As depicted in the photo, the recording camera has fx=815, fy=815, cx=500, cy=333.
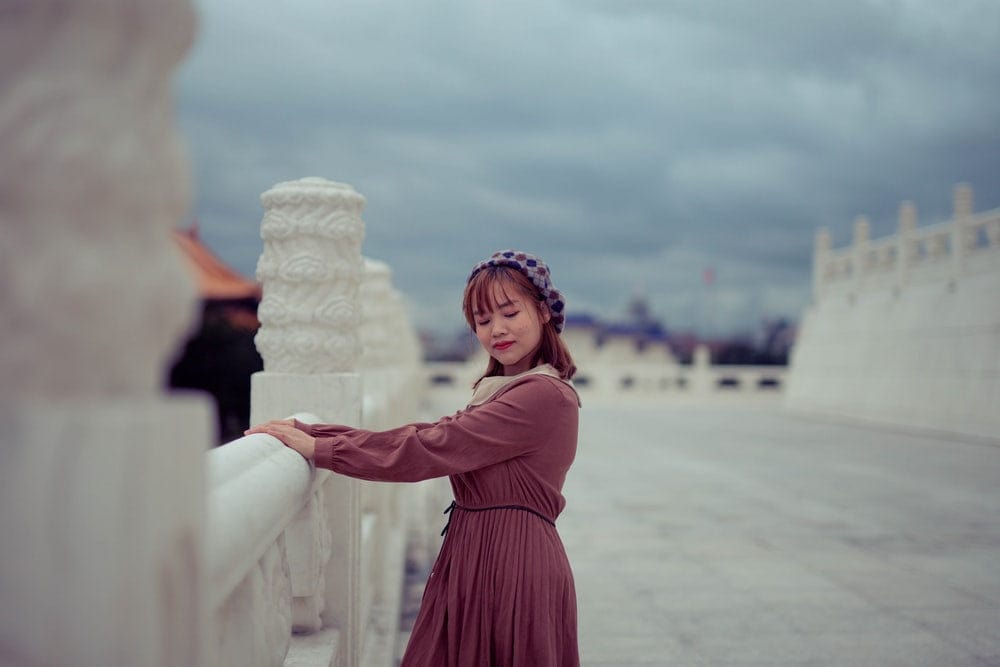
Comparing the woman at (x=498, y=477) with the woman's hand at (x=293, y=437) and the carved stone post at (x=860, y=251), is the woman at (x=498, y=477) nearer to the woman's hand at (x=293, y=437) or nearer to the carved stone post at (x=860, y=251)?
the woman's hand at (x=293, y=437)

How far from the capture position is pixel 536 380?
218cm

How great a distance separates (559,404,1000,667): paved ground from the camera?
388 cm

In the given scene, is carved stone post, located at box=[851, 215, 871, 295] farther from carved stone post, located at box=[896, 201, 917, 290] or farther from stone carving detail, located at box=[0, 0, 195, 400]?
stone carving detail, located at box=[0, 0, 195, 400]

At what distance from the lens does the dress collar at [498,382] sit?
225 cm

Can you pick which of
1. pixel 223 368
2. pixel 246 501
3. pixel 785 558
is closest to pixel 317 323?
pixel 246 501

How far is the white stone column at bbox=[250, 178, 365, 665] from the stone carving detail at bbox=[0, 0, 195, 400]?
6.42 ft

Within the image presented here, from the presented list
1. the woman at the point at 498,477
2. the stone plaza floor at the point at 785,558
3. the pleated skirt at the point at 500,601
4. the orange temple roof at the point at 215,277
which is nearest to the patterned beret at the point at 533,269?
the woman at the point at 498,477

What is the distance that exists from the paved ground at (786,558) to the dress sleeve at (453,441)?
6.73ft

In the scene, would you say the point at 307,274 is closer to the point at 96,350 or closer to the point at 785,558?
the point at 96,350

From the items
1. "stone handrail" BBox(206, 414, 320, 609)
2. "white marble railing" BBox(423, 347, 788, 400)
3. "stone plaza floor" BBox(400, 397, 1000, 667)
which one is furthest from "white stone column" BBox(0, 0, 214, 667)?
"white marble railing" BBox(423, 347, 788, 400)

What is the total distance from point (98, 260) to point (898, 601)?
478cm

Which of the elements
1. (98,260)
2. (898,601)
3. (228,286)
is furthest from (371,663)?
(228,286)

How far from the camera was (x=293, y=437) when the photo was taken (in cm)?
210

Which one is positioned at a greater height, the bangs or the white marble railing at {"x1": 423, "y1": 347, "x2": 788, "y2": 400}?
the bangs
